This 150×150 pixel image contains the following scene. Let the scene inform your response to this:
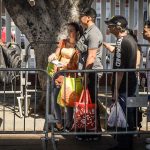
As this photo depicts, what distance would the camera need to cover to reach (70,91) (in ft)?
23.9

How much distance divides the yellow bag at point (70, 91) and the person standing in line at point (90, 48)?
0.52ft

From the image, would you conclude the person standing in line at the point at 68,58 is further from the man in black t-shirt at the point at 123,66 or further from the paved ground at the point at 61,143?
the man in black t-shirt at the point at 123,66

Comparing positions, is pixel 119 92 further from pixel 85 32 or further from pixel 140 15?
pixel 140 15

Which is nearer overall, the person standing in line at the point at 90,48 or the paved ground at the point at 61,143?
the person standing in line at the point at 90,48

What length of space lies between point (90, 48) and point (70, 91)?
2.17 ft

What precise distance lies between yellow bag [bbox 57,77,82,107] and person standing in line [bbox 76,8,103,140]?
0.16 meters

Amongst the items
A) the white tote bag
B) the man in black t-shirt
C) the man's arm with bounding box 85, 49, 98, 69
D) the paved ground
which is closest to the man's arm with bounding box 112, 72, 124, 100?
the man in black t-shirt

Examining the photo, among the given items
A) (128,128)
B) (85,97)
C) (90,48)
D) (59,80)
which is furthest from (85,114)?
(90,48)

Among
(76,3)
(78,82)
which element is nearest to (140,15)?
(76,3)

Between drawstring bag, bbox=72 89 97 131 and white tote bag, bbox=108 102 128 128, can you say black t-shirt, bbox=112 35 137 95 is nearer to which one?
white tote bag, bbox=108 102 128 128

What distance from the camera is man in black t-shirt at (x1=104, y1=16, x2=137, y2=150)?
685 cm

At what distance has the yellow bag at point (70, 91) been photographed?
7.25 m

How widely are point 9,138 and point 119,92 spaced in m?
1.91

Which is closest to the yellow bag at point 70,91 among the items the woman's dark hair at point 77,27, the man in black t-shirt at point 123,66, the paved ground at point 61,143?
the man in black t-shirt at point 123,66
